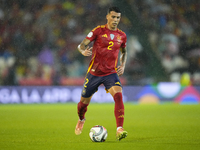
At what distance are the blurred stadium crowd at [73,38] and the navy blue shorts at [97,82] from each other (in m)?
10.6

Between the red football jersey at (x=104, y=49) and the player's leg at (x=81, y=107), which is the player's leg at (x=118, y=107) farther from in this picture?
the player's leg at (x=81, y=107)

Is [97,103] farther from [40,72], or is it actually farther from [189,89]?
[189,89]

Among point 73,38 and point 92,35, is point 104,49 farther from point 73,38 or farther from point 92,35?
point 73,38

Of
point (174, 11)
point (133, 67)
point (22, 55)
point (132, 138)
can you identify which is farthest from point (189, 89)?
point (132, 138)

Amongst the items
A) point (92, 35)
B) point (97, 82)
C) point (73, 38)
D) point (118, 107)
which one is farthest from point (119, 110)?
point (73, 38)

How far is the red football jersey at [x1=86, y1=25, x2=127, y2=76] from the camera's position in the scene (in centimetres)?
657

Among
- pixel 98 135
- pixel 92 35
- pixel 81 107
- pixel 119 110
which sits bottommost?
pixel 98 135

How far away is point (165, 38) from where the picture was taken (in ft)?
68.4

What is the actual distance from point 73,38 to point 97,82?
13683mm

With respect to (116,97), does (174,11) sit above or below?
above

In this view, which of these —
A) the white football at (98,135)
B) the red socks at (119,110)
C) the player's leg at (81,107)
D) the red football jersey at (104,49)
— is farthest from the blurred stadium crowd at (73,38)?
the white football at (98,135)

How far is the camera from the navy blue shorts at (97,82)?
6.47 m

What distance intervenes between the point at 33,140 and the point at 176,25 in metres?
16.9

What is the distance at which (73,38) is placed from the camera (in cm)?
2006
